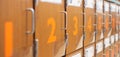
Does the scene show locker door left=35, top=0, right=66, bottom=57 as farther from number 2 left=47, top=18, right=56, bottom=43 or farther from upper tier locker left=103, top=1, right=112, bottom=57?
upper tier locker left=103, top=1, right=112, bottom=57

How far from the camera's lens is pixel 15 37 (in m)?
1.73

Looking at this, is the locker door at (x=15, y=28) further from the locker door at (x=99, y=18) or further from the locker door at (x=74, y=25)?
the locker door at (x=99, y=18)

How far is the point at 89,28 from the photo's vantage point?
3850mm

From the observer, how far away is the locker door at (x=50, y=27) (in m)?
2.08

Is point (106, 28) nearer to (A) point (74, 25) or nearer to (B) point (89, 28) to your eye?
(B) point (89, 28)

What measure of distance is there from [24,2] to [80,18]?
1.59 metres

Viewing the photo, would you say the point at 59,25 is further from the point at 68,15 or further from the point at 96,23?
the point at 96,23

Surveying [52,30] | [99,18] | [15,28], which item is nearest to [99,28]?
[99,18]

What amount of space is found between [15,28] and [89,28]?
2.23 meters

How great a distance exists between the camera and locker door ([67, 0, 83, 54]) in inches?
114

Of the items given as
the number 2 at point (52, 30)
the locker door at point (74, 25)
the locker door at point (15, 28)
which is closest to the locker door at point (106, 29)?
the locker door at point (74, 25)

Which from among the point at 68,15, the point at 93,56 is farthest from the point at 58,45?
the point at 93,56

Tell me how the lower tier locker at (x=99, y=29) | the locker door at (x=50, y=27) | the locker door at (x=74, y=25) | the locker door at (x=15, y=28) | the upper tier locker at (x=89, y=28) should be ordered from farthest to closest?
Answer: the lower tier locker at (x=99, y=29) → the upper tier locker at (x=89, y=28) → the locker door at (x=74, y=25) → the locker door at (x=50, y=27) → the locker door at (x=15, y=28)

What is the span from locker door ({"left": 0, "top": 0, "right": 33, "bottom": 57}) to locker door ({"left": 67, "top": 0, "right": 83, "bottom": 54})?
3.34ft
